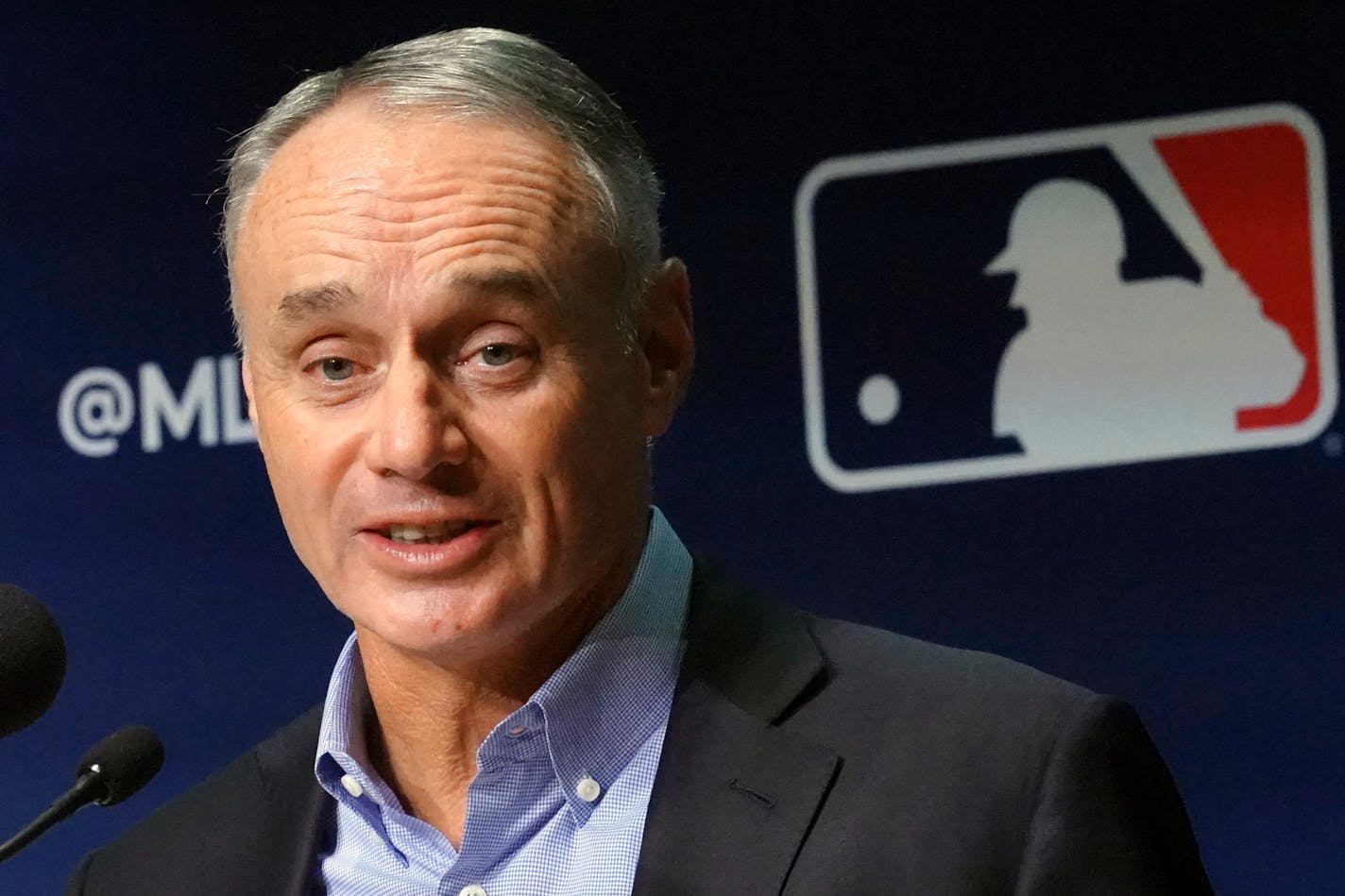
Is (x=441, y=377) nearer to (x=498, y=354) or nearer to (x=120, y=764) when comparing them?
(x=498, y=354)

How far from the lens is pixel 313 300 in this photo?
75.4 inches

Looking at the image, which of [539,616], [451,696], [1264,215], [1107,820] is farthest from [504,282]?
[1264,215]

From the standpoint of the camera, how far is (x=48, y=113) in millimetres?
3318

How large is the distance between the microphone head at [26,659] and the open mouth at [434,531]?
32 centimetres

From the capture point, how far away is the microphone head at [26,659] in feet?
5.96

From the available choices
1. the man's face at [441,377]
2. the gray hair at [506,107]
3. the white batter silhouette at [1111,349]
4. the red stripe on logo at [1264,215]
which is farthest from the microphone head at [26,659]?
the red stripe on logo at [1264,215]

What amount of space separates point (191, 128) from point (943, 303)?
4.12 ft

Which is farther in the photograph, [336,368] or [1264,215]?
[1264,215]

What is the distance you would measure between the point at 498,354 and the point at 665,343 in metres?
0.27

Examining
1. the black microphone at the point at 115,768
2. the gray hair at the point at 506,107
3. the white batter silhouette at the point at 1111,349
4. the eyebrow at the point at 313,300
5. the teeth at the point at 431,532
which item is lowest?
the black microphone at the point at 115,768

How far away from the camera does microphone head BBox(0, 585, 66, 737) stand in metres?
1.82

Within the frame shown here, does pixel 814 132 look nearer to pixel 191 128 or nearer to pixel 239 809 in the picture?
pixel 191 128

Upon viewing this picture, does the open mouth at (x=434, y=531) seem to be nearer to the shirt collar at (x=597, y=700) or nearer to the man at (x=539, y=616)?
the man at (x=539, y=616)

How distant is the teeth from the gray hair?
28 centimetres
